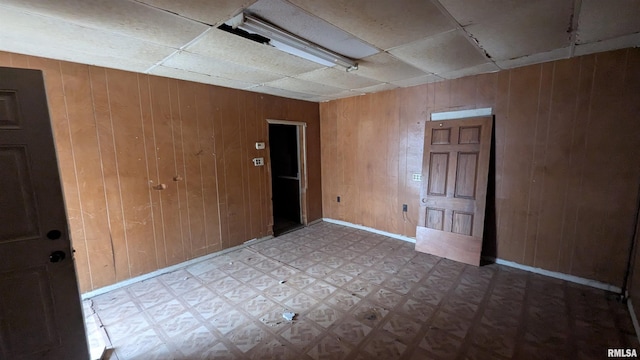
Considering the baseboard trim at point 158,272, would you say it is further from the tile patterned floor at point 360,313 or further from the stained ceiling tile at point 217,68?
the stained ceiling tile at point 217,68

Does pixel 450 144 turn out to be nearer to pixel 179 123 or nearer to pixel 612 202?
pixel 612 202

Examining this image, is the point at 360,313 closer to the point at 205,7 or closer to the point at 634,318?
the point at 634,318

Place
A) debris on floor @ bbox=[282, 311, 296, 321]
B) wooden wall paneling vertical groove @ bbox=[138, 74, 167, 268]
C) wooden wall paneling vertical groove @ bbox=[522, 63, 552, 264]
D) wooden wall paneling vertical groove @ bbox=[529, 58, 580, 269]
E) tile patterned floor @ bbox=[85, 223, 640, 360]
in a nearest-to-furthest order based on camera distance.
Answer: tile patterned floor @ bbox=[85, 223, 640, 360] → debris on floor @ bbox=[282, 311, 296, 321] → wooden wall paneling vertical groove @ bbox=[529, 58, 580, 269] → wooden wall paneling vertical groove @ bbox=[522, 63, 552, 264] → wooden wall paneling vertical groove @ bbox=[138, 74, 167, 268]

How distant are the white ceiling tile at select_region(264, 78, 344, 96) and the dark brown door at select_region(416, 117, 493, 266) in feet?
5.22

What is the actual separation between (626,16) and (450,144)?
188 centimetres

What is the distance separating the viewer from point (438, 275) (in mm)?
3055

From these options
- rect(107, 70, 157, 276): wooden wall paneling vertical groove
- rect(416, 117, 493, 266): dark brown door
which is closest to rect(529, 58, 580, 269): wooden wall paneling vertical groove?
rect(416, 117, 493, 266): dark brown door

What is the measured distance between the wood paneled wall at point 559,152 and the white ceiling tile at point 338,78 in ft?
2.59

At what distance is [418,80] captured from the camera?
354cm

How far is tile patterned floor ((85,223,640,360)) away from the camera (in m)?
1.97

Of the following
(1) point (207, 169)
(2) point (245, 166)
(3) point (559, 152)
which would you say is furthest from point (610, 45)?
(1) point (207, 169)

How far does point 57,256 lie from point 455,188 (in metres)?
3.97

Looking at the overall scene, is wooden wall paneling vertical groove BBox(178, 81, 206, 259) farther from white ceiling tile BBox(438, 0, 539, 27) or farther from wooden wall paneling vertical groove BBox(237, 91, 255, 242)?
white ceiling tile BBox(438, 0, 539, 27)

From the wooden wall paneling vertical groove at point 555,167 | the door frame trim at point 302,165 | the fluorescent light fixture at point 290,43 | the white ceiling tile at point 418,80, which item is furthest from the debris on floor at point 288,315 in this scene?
the white ceiling tile at point 418,80
